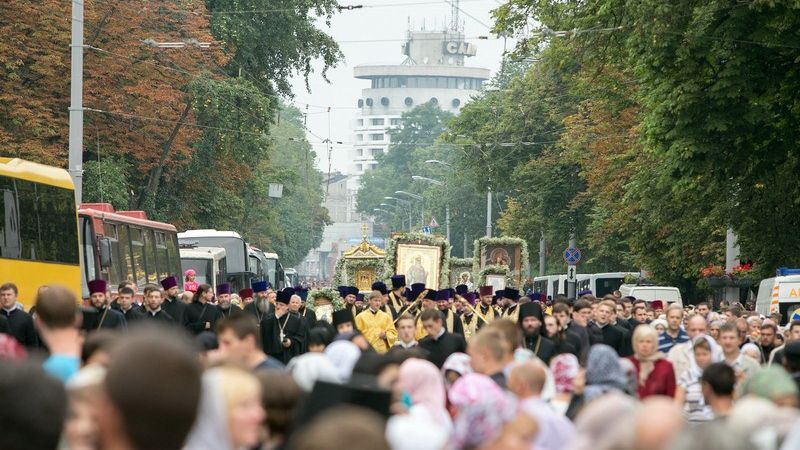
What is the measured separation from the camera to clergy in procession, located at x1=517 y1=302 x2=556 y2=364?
16.6 metres

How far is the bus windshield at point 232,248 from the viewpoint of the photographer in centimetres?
A: 4734

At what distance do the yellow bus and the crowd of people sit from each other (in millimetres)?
4961

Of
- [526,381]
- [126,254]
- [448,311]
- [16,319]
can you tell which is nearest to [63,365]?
[526,381]

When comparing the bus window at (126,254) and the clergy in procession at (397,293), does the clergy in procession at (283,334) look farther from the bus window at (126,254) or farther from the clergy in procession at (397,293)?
the bus window at (126,254)

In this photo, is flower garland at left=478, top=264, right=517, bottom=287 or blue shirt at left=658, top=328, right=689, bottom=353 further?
flower garland at left=478, top=264, right=517, bottom=287

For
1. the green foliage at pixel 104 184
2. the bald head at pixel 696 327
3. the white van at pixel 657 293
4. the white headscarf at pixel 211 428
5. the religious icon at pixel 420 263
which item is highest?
the green foliage at pixel 104 184

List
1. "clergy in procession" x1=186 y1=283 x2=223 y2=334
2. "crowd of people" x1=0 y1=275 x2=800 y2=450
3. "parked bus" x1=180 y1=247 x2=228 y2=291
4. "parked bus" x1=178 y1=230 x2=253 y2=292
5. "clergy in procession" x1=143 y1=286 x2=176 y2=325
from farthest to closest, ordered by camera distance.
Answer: "parked bus" x1=178 y1=230 x2=253 y2=292 → "parked bus" x1=180 y1=247 x2=228 y2=291 → "clergy in procession" x1=186 y1=283 x2=223 y2=334 → "clergy in procession" x1=143 y1=286 x2=176 y2=325 → "crowd of people" x1=0 y1=275 x2=800 y2=450

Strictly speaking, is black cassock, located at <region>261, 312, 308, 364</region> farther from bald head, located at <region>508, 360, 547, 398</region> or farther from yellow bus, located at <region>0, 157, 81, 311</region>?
bald head, located at <region>508, 360, 547, 398</region>

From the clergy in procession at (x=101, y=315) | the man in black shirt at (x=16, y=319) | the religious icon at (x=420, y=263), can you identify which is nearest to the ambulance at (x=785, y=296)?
the clergy in procession at (x=101, y=315)

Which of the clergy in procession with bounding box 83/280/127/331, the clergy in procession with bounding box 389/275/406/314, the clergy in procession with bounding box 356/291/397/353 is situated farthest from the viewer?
the clergy in procession with bounding box 389/275/406/314

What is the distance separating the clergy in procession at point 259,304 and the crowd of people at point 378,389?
613 centimetres

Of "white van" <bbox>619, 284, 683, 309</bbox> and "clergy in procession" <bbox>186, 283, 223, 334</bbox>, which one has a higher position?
"clergy in procession" <bbox>186, 283, 223, 334</bbox>

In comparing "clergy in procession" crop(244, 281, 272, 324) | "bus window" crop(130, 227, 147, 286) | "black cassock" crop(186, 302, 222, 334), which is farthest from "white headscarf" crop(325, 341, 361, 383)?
"bus window" crop(130, 227, 147, 286)

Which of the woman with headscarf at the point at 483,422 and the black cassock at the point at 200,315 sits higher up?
the woman with headscarf at the point at 483,422
